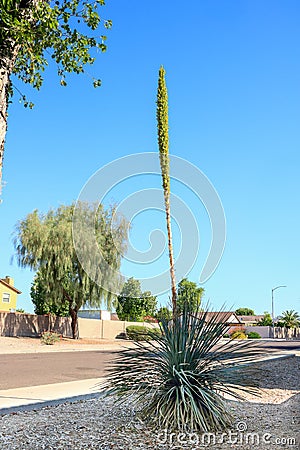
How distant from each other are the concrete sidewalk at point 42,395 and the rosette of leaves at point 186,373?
71.3 inches

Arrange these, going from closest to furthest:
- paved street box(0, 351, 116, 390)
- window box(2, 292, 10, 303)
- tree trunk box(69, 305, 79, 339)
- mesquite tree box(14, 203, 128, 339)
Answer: paved street box(0, 351, 116, 390) → mesquite tree box(14, 203, 128, 339) → tree trunk box(69, 305, 79, 339) → window box(2, 292, 10, 303)

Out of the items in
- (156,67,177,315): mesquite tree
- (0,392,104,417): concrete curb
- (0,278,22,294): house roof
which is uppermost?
(156,67,177,315): mesquite tree

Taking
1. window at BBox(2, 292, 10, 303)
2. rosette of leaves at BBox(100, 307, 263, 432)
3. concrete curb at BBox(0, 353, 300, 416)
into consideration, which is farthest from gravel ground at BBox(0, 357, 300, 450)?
window at BBox(2, 292, 10, 303)

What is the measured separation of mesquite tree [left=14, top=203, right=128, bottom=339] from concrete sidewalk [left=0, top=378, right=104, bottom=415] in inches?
908

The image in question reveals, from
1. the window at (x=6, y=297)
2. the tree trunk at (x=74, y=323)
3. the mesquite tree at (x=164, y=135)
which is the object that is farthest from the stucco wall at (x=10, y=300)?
the mesquite tree at (x=164, y=135)

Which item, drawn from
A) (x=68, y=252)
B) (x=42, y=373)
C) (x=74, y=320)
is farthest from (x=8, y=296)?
(x=42, y=373)

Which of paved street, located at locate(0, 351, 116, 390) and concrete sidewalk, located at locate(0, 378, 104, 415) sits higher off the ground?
concrete sidewalk, located at locate(0, 378, 104, 415)

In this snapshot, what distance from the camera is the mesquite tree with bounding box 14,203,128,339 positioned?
1373 inches

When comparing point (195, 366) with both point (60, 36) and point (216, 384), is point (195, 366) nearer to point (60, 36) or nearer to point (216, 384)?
point (216, 384)

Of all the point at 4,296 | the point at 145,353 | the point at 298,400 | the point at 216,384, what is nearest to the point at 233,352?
the point at 216,384

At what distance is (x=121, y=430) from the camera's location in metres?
6.18

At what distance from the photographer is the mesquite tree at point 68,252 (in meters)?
34.9

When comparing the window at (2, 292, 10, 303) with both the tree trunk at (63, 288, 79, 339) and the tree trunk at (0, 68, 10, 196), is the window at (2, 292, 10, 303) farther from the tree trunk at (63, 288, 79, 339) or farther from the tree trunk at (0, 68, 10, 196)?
the tree trunk at (0, 68, 10, 196)

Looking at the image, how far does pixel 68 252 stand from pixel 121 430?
29470 millimetres
